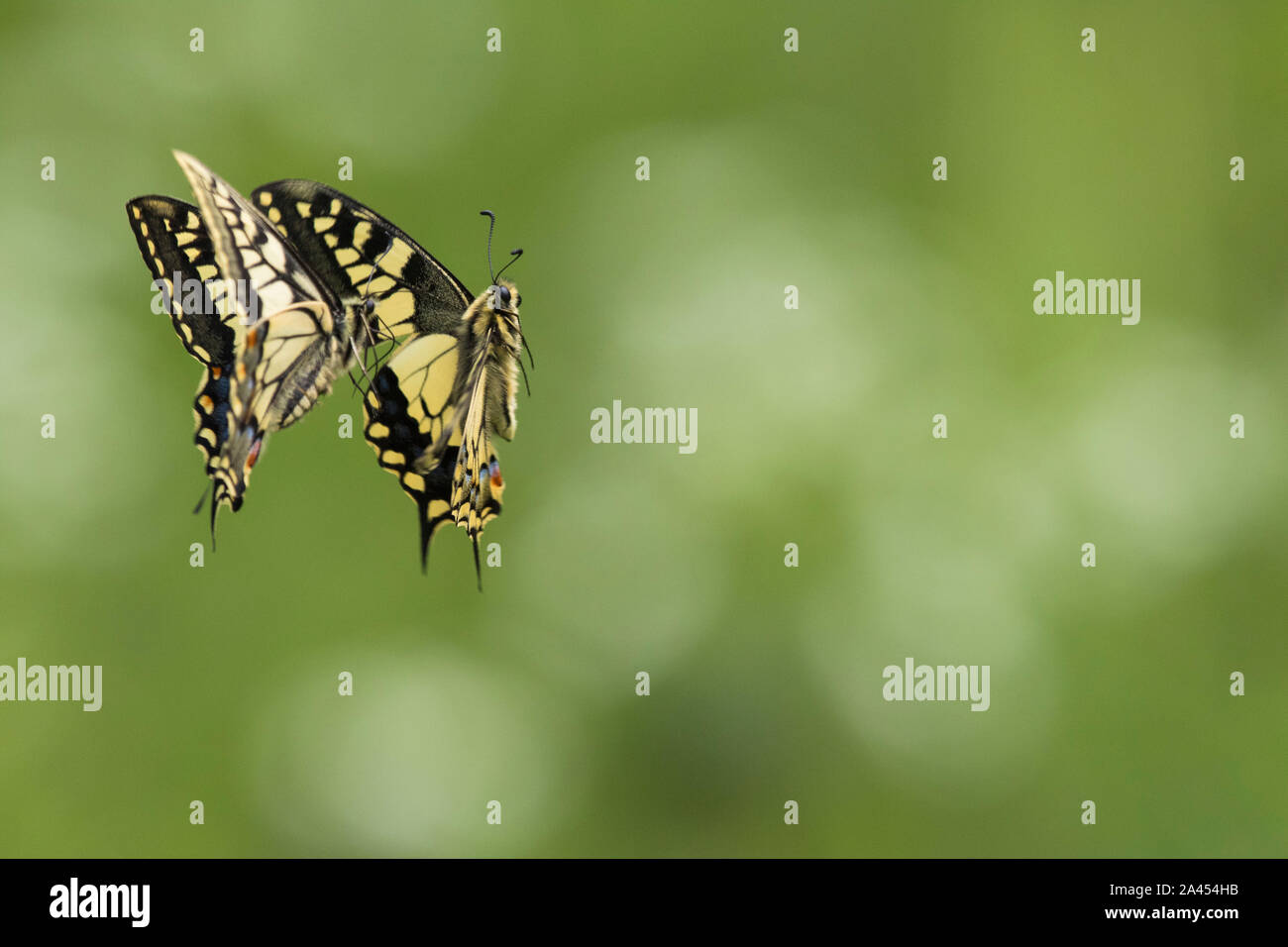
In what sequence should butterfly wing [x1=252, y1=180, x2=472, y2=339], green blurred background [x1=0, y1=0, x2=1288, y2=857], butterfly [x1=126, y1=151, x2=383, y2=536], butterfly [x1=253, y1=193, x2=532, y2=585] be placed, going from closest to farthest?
butterfly [x1=126, y1=151, x2=383, y2=536] < butterfly [x1=253, y1=193, x2=532, y2=585] < butterfly wing [x1=252, y1=180, x2=472, y2=339] < green blurred background [x1=0, y1=0, x2=1288, y2=857]

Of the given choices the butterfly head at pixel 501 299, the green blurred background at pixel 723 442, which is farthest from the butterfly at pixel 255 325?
the green blurred background at pixel 723 442

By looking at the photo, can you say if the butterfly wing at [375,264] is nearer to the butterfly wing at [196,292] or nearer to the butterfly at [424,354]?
the butterfly at [424,354]

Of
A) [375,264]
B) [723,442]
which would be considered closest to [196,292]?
[375,264]

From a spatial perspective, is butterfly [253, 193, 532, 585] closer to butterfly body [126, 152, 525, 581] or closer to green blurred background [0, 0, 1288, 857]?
butterfly body [126, 152, 525, 581]

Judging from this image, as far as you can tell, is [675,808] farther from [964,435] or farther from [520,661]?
[964,435]

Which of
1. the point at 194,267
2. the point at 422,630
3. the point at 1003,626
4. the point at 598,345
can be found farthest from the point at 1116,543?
the point at 194,267

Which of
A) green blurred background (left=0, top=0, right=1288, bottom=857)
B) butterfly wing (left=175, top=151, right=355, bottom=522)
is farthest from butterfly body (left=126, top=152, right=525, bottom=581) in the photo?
green blurred background (left=0, top=0, right=1288, bottom=857)
